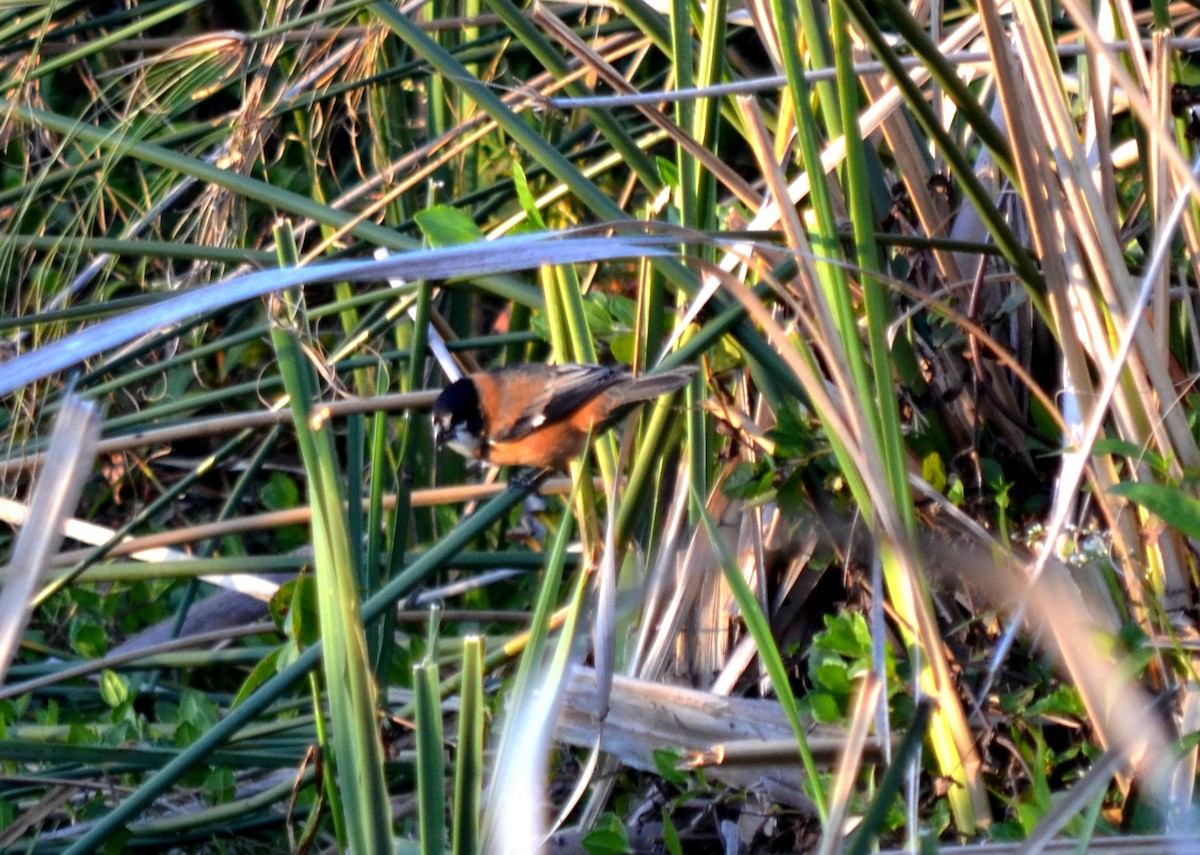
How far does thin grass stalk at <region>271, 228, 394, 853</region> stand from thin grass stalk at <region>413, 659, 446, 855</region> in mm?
51

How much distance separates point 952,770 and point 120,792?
6.05ft

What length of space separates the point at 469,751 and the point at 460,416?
1.55 meters

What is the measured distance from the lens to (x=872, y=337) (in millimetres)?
2158

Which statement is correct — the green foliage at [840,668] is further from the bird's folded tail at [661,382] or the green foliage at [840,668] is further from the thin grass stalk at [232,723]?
the thin grass stalk at [232,723]

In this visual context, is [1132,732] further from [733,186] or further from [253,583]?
[253,583]

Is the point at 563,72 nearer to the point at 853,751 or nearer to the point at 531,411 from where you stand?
the point at 531,411

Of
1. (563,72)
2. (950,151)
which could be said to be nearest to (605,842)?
(950,151)

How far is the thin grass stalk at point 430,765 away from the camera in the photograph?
171 centimetres

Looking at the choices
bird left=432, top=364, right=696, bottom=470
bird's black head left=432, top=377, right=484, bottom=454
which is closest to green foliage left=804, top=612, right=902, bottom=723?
bird left=432, top=364, right=696, bottom=470

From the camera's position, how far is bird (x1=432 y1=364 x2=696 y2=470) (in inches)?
110

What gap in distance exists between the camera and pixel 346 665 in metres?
1.76

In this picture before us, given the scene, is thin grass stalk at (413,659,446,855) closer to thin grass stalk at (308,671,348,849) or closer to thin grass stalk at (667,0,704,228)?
thin grass stalk at (308,671,348,849)

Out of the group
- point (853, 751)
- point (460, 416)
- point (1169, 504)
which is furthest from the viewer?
point (460, 416)

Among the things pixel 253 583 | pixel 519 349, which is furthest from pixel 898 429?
pixel 519 349
